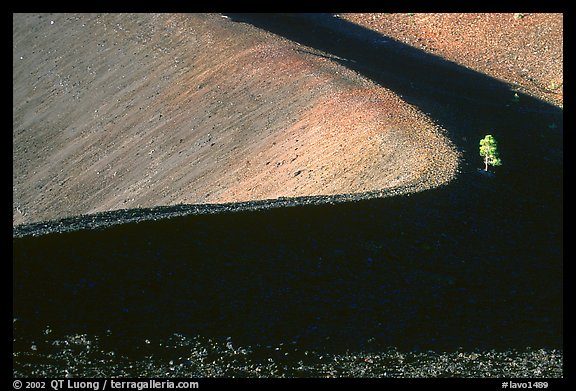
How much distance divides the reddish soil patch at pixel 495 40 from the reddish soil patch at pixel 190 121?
7.71 m

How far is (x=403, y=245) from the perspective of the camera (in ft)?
49.9

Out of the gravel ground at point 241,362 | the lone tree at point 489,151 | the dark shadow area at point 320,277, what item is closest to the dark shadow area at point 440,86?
the lone tree at point 489,151

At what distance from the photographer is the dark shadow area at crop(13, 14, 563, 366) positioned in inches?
505

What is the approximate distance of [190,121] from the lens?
2902 centimetres

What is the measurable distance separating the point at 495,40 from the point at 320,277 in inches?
957

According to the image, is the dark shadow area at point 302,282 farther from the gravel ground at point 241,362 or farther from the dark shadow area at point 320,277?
the gravel ground at point 241,362

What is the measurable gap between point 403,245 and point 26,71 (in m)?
25.4

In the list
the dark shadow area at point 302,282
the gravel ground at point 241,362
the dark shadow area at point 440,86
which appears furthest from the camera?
the dark shadow area at point 440,86

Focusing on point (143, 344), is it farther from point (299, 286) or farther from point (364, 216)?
point (364, 216)

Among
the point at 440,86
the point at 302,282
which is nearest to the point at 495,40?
the point at 440,86

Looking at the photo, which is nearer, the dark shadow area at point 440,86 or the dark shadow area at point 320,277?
the dark shadow area at point 320,277

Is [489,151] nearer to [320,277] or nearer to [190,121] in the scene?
[320,277]

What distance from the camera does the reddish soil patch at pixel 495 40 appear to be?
3322 centimetres

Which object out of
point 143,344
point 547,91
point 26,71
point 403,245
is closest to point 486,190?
point 403,245
